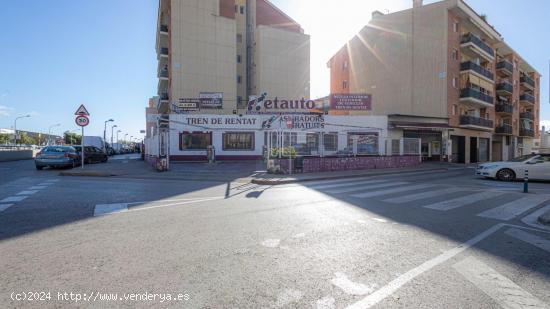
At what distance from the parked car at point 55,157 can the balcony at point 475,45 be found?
40.1m

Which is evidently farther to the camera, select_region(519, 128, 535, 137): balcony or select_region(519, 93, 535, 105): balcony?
select_region(519, 93, 535, 105): balcony

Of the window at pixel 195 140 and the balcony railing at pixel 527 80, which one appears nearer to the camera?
the window at pixel 195 140

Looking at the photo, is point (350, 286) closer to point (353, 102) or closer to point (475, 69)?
point (353, 102)

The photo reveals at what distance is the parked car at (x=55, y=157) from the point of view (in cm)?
1925

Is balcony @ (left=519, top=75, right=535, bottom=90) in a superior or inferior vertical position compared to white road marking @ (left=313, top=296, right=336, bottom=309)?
superior

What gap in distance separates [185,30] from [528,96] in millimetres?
56403

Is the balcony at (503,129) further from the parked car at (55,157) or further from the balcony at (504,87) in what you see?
the parked car at (55,157)

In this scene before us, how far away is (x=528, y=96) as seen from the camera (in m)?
53.5

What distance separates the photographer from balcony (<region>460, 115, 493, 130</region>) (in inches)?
1387

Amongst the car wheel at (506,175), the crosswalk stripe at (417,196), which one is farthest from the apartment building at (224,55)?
the crosswalk stripe at (417,196)

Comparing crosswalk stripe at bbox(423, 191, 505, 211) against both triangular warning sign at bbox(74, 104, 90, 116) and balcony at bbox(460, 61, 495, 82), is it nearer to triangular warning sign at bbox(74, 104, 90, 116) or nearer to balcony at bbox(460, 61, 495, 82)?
triangular warning sign at bbox(74, 104, 90, 116)

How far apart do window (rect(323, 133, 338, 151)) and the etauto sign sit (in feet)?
44.6

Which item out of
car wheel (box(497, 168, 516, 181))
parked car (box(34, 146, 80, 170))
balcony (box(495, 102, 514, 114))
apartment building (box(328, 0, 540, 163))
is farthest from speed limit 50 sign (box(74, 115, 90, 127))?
balcony (box(495, 102, 514, 114))

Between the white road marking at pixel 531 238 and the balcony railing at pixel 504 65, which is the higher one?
the balcony railing at pixel 504 65
